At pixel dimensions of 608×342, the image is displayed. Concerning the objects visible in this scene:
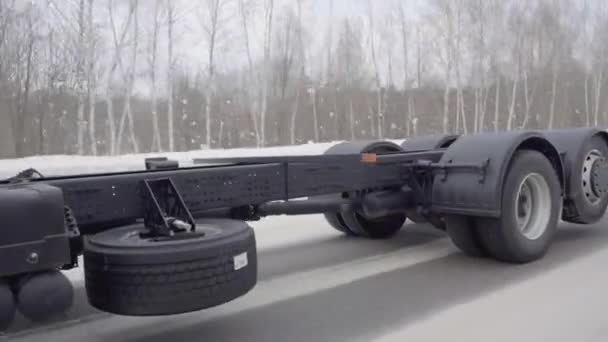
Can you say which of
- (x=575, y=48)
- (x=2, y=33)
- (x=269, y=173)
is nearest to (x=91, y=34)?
(x=2, y=33)

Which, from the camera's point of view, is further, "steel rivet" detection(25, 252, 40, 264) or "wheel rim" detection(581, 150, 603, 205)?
"wheel rim" detection(581, 150, 603, 205)

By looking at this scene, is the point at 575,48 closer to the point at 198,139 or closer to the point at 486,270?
the point at 198,139

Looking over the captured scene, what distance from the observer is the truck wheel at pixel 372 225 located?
6.37 m

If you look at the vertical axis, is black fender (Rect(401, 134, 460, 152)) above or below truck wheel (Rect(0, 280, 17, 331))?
above

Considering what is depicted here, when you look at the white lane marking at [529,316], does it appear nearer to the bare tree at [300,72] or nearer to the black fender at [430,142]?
the black fender at [430,142]

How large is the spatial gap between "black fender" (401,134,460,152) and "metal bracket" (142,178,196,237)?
3730 millimetres

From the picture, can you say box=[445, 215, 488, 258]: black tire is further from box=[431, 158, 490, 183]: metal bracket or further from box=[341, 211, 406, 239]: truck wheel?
box=[341, 211, 406, 239]: truck wheel

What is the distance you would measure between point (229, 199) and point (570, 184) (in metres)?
3.87

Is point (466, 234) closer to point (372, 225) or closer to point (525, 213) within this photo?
point (525, 213)

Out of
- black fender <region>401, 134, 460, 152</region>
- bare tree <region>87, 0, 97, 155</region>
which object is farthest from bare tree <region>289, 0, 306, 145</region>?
black fender <region>401, 134, 460, 152</region>

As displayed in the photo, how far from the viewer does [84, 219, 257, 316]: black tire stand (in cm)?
278

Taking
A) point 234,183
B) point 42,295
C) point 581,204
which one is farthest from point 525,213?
point 42,295

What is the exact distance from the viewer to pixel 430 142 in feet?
21.1

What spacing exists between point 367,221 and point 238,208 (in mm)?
2534
